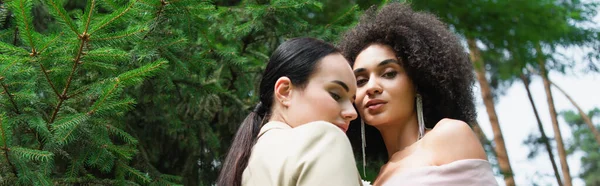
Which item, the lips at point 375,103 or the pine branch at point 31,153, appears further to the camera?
the lips at point 375,103

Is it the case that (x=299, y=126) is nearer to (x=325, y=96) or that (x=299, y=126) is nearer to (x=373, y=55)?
(x=325, y=96)

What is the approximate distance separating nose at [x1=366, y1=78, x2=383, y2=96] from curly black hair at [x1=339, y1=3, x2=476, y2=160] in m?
0.15

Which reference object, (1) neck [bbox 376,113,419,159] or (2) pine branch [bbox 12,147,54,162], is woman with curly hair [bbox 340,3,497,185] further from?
(2) pine branch [bbox 12,147,54,162]

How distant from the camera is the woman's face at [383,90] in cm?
224

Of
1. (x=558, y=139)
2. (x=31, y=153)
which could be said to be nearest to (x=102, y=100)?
(x=31, y=153)

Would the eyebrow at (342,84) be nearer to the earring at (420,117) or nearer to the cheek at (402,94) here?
the cheek at (402,94)

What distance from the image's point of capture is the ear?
1538 millimetres

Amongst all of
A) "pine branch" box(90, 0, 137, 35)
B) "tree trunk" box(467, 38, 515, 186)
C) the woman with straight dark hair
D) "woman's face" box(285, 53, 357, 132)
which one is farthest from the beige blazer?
"tree trunk" box(467, 38, 515, 186)

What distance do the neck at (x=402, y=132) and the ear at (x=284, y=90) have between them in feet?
2.73

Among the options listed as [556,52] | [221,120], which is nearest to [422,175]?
[221,120]

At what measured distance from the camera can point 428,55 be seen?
235 centimetres

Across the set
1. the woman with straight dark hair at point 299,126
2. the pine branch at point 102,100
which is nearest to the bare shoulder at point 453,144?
the woman with straight dark hair at point 299,126

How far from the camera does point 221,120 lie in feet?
12.1

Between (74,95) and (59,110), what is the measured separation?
8 centimetres
